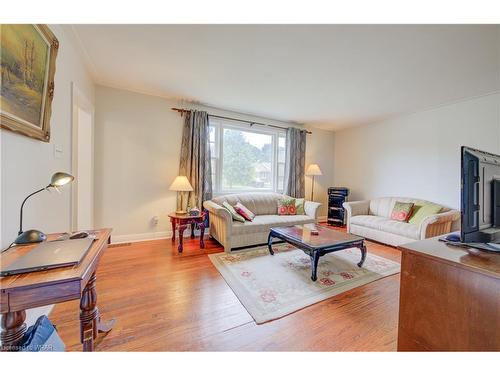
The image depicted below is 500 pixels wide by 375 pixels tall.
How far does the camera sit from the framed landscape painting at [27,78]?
1057 millimetres

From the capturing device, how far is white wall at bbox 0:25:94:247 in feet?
3.74

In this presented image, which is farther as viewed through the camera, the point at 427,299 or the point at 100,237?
the point at 100,237

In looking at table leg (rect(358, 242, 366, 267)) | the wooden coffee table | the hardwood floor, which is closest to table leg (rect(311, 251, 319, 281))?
the wooden coffee table

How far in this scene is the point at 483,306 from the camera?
0.83 metres

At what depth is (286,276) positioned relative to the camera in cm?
229

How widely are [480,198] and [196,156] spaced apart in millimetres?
3513

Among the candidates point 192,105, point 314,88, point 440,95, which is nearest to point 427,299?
point 314,88

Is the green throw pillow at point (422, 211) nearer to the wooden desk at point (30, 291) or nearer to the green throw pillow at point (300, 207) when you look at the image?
the green throw pillow at point (300, 207)

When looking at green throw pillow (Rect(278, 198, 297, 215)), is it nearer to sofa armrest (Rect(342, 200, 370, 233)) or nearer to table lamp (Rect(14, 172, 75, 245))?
sofa armrest (Rect(342, 200, 370, 233))

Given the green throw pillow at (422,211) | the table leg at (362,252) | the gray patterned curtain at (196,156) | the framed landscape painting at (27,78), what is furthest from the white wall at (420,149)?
the framed landscape painting at (27,78)
